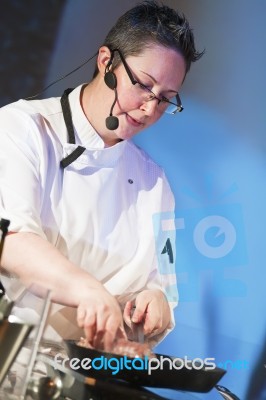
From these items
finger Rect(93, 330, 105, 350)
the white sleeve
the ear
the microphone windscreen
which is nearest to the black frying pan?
finger Rect(93, 330, 105, 350)

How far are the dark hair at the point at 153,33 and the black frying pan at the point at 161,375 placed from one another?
72cm

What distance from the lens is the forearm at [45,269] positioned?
931mm

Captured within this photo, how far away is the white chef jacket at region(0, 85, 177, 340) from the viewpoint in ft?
4.09

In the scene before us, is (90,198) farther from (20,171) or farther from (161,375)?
(161,375)

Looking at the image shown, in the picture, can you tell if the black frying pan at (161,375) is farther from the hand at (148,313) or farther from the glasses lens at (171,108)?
the glasses lens at (171,108)

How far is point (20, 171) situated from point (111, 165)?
0.28 meters

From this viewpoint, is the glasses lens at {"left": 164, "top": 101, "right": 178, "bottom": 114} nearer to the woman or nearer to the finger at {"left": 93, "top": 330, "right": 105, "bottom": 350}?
the woman

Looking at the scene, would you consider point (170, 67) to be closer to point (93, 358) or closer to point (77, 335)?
point (77, 335)

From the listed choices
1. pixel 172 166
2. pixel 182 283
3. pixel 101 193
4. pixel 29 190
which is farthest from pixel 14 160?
pixel 182 283

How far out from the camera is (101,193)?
4.50 ft

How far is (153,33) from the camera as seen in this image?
51.4 inches

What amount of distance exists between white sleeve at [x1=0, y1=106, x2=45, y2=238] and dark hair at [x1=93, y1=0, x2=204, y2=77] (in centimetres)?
25

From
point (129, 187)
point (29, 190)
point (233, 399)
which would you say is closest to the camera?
point (233, 399)

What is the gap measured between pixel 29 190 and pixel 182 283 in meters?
0.61
